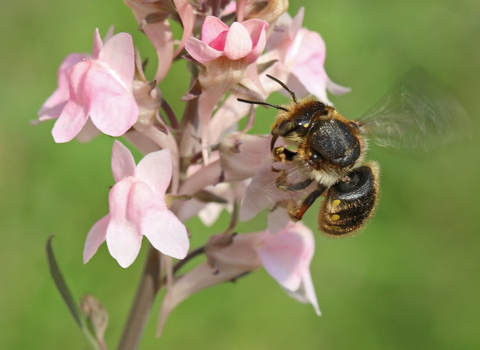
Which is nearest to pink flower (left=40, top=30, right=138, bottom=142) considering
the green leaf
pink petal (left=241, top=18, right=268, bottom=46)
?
pink petal (left=241, top=18, right=268, bottom=46)

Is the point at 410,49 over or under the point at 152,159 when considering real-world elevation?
under

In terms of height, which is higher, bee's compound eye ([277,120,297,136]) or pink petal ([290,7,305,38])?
pink petal ([290,7,305,38])

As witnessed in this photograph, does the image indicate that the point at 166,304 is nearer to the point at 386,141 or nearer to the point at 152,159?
the point at 152,159

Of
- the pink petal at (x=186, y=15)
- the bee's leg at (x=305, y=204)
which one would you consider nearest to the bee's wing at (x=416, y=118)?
the bee's leg at (x=305, y=204)

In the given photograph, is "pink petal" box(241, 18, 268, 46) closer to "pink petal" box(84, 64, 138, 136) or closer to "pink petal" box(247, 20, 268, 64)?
"pink petal" box(247, 20, 268, 64)

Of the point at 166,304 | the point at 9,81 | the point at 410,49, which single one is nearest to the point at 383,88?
the point at 410,49

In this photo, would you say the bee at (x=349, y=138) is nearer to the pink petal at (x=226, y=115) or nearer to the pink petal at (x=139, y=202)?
the pink petal at (x=226, y=115)

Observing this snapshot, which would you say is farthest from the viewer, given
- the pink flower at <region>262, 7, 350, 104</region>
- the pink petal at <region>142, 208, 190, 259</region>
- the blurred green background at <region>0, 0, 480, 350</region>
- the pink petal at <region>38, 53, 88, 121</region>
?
the blurred green background at <region>0, 0, 480, 350</region>

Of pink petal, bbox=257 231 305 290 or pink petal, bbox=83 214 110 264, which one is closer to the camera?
pink petal, bbox=83 214 110 264
